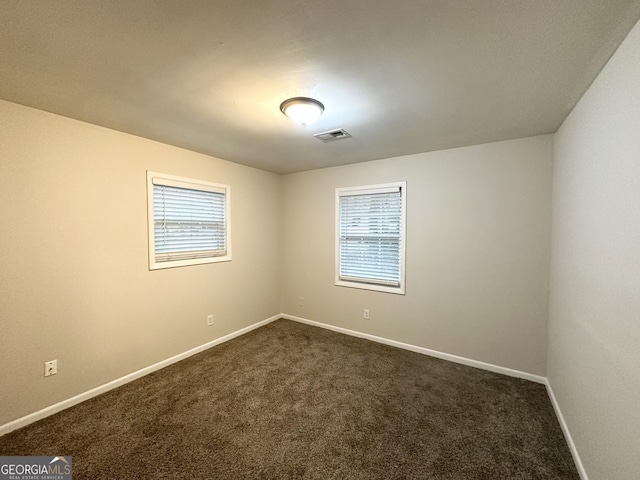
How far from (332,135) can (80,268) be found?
2.59 metres

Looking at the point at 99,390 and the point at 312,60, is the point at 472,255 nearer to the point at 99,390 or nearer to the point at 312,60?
the point at 312,60

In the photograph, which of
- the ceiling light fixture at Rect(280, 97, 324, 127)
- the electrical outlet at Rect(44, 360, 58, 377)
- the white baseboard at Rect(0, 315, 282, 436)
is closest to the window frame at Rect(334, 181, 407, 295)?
the ceiling light fixture at Rect(280, 97, 324, 127)

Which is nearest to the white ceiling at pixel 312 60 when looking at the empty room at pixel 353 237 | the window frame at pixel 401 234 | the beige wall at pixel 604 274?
the empty room at pixel 353 237

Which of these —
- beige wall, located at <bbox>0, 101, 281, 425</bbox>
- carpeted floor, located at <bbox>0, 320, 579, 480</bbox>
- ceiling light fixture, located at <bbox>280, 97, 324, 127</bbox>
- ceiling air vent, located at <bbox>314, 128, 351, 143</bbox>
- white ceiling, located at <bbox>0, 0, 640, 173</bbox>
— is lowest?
carpeted floor, located at <bbox>0, 320, 579, 480</bbox>

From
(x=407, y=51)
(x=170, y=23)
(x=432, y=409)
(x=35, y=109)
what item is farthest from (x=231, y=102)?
(x=432, y=409)

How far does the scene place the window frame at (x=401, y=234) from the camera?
129 inches

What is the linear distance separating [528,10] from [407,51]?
1.63ft

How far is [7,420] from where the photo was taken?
188 centimetres

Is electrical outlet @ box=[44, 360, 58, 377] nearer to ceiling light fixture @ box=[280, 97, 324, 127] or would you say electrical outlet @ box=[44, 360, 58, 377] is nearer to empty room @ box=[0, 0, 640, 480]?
empty room @ box=[0, 0, 640, 480]

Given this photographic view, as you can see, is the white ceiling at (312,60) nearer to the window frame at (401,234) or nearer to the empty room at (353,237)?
the empty room at (353,237)

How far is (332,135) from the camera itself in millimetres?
2547

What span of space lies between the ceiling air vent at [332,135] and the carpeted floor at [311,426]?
96.6 inches

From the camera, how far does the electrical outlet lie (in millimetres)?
2059

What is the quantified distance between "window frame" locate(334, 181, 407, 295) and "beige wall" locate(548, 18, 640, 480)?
4.96ft
